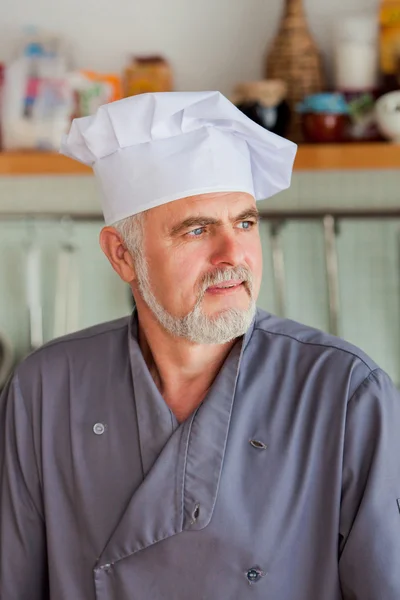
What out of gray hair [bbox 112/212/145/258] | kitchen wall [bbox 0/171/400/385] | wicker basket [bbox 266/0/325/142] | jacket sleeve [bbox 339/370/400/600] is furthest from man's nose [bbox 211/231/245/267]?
kitchen wall [bbox 0/171/400/385]

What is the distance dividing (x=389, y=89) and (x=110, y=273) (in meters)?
0.76

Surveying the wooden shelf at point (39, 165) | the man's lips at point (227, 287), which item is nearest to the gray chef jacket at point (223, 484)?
the man's lips at point (227, 287)

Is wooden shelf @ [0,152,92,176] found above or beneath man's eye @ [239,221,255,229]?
above

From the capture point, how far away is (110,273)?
2266mm

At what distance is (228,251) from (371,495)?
352 millimetres

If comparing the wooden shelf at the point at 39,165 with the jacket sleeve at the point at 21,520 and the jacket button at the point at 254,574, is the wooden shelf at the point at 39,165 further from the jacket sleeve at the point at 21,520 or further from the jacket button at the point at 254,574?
the jacket button at the point at 254,574

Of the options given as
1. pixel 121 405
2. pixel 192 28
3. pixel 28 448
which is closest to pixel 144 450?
pixel 121 405

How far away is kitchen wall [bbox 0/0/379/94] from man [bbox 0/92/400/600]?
78 centimetres

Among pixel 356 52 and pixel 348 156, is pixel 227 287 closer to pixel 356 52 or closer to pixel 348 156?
pixel 348 156

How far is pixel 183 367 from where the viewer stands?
53.2 inches

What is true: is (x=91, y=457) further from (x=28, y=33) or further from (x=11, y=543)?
(x=28, y=33)

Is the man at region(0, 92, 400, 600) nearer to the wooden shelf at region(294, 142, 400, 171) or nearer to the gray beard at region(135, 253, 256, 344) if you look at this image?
the gray beard at region(135, 253, 256, 344)

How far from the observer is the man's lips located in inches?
49.2

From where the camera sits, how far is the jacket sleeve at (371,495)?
1.17 meters
